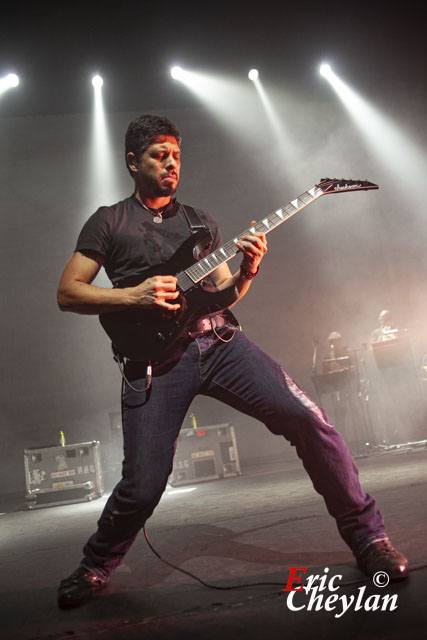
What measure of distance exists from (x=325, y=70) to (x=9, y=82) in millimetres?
5568

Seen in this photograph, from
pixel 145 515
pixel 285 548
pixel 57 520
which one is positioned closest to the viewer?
pixel 145 515

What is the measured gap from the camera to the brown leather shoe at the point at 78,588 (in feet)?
6.61

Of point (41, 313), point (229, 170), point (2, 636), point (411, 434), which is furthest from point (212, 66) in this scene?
point (2, 636)

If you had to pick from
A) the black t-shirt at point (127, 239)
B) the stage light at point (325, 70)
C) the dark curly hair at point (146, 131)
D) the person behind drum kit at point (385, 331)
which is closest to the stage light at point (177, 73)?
the stage light at point (325, 70)

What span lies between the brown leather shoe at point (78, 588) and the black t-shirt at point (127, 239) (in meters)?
1.26

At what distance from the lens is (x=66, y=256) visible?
31.1 feet

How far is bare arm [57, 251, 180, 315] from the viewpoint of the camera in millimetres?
2074

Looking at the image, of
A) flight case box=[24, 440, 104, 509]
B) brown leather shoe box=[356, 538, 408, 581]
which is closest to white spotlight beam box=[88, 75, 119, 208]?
flight case box=[24, 440, 104, 509]

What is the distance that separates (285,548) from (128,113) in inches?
371

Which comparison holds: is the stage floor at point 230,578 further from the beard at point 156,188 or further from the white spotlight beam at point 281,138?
the white spotlight beam at point 281,138

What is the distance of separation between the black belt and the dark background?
6.15 metres

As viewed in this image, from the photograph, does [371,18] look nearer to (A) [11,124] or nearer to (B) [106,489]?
(A) [11,124]

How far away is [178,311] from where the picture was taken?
7.09ft

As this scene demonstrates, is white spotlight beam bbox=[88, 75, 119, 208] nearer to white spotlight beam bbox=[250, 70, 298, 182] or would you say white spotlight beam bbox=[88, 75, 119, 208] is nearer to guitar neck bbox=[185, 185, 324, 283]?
white spotlight beam bbox=[250, 70, 298, 182]
